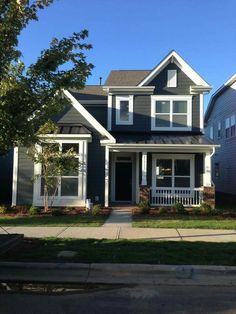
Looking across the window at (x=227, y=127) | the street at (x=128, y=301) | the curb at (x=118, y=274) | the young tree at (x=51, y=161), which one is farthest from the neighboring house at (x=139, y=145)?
the street at (x=128, y=301)

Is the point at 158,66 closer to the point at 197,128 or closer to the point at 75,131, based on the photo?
the point at 197,128

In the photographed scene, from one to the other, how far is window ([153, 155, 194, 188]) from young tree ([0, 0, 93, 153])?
12.8 metres

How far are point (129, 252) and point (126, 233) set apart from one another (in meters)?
3.05

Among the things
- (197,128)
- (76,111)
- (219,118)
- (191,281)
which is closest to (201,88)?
(197,128)

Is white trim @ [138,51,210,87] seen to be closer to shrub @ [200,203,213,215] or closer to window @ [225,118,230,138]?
shrub @ [200,203,213,215]

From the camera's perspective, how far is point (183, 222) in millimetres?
14734

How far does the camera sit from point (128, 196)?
22578mm

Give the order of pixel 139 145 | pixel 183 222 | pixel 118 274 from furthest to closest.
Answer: pixel 139 145 < pixel 183 222 < pixel 118 274

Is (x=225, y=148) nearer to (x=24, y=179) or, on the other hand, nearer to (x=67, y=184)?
(x=67, y=184)

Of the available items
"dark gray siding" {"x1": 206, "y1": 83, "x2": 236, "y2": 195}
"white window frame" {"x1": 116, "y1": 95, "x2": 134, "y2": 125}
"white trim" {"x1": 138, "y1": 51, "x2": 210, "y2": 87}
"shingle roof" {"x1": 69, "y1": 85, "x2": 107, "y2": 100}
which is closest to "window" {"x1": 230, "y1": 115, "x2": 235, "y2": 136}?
"dark gray siding" {"x1": 206, "y1": 83, "x2": 236, "y2": 195}

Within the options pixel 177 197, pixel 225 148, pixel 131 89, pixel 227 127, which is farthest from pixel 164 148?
pixel 225 148

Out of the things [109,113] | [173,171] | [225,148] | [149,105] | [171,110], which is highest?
[149,105]

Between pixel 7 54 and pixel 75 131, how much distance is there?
35.5 feet

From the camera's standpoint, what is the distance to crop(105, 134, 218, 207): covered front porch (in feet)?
65.5
